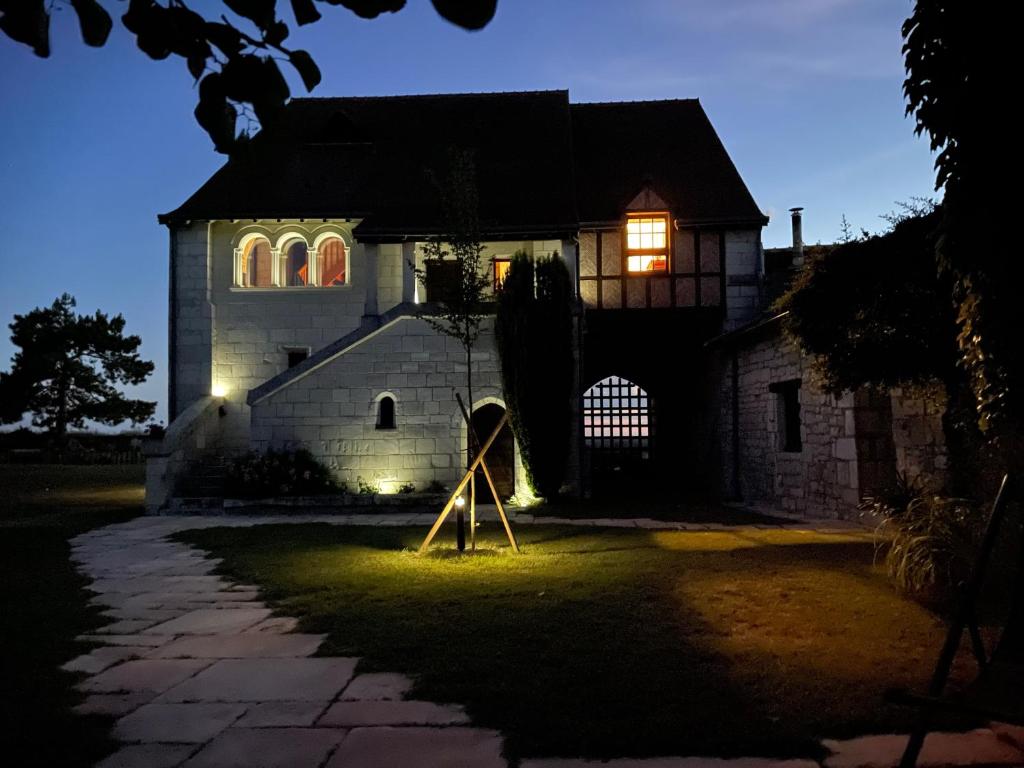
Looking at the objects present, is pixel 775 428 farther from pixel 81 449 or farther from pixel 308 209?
pixel 81 449

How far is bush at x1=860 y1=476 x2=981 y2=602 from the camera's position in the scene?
493 cm

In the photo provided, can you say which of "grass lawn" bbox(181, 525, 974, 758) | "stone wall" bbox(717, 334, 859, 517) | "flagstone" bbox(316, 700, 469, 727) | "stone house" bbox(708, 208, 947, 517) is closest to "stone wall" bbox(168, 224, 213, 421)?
"grass lawn" bbox(181, 525, 974, 758)

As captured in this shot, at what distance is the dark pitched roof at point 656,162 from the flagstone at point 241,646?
13218mm

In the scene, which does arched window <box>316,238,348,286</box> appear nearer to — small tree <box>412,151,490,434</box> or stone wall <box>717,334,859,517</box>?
small tree <box>412,151,490,434</box>

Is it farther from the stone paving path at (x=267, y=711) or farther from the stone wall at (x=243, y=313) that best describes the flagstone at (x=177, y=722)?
the stone wall at (x=243, y=313)

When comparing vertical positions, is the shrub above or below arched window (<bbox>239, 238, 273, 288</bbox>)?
below

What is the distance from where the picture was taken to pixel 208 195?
17.0m

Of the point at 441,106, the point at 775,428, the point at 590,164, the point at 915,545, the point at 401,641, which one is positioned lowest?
the point at 401,641

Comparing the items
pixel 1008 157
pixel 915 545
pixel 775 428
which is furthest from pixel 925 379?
pixel 775 428

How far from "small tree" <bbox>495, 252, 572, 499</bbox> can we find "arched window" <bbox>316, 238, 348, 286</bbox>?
545 centimetres

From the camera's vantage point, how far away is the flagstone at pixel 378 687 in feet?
11.7

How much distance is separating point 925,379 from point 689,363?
1078 cm

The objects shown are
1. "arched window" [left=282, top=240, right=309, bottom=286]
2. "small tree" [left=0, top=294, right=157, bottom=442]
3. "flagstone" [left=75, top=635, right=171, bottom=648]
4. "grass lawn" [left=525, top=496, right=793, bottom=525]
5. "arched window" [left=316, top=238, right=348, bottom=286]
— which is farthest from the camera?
"small tree" [left=0, top=294, right=157, bottom=442]

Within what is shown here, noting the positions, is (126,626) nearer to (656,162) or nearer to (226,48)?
(226,48)
